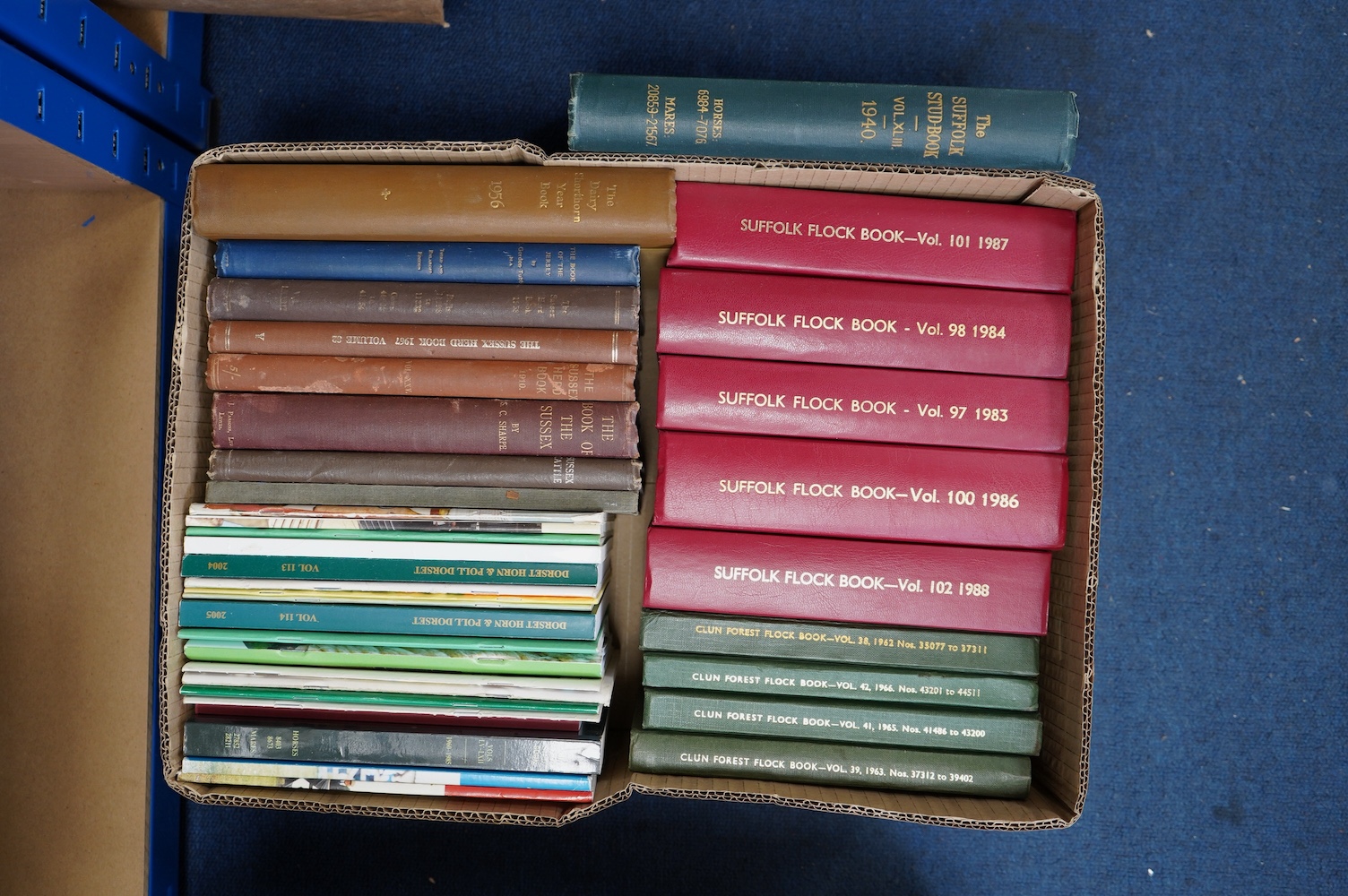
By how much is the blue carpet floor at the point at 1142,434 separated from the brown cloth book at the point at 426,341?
0.37 metres

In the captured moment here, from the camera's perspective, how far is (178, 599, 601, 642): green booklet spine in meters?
0.82

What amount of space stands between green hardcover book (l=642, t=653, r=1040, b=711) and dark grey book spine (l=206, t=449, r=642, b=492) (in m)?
0.22

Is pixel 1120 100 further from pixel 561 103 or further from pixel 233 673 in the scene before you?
Result: pixel 233 673

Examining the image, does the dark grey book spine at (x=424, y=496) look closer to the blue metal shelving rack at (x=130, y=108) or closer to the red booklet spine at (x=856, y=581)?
the red booklet spine at (x=856, y=581)

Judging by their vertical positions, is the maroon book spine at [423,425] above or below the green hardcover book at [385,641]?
above

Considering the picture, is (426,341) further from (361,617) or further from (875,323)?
(875,323)

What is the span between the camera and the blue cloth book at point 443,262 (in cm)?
83

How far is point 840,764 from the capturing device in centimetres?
84

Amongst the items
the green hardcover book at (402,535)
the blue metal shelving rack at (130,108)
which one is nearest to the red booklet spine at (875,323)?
the green hardcover book at (402,535)

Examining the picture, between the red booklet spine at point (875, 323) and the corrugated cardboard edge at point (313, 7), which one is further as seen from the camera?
the corrugated cardboard edge at point (313, 7)

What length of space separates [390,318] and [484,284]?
0.36 ft

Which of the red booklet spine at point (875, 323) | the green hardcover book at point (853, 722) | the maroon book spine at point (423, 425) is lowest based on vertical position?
the green hardcover book at point (853, 722)

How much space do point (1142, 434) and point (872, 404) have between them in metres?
0.45

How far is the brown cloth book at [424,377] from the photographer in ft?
2.69
